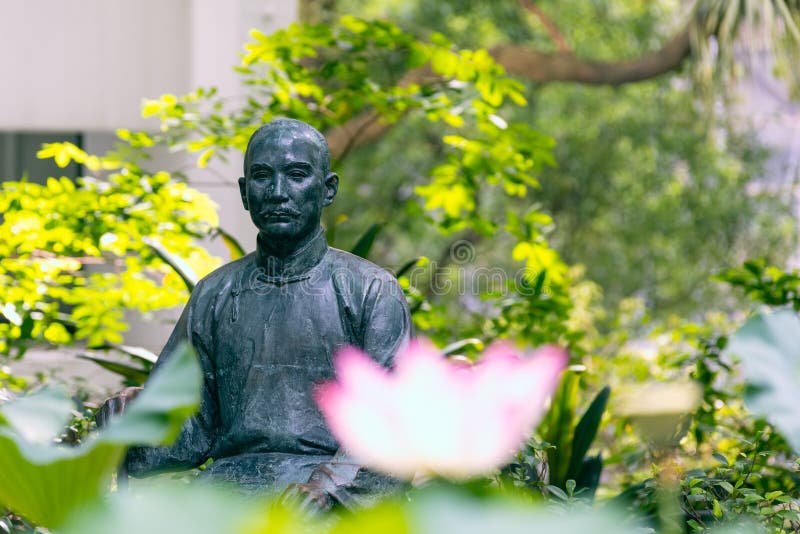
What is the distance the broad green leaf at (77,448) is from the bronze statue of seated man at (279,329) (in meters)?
1.35

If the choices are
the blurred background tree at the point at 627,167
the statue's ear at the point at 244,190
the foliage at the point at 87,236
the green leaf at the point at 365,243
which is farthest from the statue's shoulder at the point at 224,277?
the blurred background tree at the point at 627,167

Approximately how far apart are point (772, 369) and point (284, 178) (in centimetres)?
155

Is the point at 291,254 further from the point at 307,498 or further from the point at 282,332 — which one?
the point at 307,498

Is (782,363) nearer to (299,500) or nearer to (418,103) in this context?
(299,500)

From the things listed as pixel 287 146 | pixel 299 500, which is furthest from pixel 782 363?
pixel 287 146

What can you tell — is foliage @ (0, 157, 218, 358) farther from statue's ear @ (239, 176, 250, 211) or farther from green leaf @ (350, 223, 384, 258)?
statue's ear @ (239, 176, 250, 211)

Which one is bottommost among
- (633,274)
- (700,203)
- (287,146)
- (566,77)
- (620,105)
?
(633,274)

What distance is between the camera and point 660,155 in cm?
995

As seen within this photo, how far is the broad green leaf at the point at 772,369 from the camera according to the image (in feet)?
3.24

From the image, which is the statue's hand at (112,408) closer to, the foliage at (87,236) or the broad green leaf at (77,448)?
the broad green leaf at (77,448)

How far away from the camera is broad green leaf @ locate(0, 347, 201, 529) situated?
891mm

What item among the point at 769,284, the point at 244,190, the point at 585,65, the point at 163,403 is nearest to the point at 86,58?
the point at 585,65

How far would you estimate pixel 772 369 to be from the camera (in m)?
1.00

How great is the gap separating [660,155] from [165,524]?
31.8 ft
